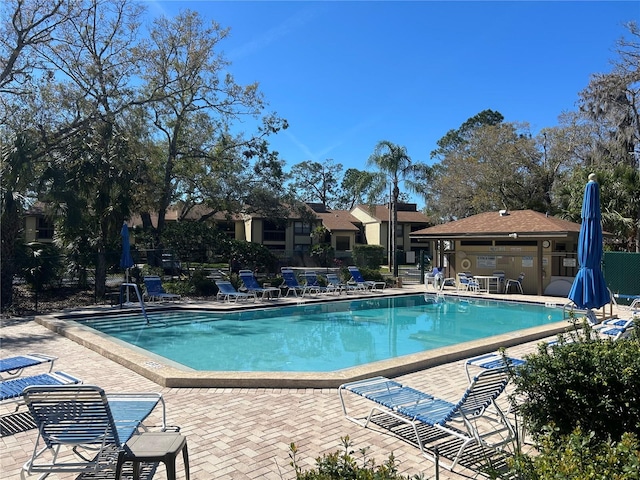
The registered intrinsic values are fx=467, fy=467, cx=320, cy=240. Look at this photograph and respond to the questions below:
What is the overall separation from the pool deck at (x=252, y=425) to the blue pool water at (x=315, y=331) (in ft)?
7.53

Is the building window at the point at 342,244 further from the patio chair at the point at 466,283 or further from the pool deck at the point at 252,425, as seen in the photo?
the pool deck at the point at 252,425

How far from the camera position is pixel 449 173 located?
33750 mm

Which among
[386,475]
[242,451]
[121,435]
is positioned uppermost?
[386,475]

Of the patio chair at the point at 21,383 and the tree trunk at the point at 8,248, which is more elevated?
the tree trunk at the point at 8,248

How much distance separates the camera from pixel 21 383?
5.16m

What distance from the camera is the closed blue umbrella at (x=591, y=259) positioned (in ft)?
30.4

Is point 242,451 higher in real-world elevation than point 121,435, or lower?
Answer: lower

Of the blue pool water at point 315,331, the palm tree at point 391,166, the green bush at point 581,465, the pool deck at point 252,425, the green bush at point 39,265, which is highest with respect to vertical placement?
the palm tree at point 391,166

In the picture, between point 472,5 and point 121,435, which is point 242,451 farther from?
point 472,5

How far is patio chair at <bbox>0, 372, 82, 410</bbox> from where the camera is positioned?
474 cm

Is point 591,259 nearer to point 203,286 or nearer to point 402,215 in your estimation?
point 203,286

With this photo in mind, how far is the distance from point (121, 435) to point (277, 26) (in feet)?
42.9

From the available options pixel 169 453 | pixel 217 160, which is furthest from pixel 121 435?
pixel 217 160

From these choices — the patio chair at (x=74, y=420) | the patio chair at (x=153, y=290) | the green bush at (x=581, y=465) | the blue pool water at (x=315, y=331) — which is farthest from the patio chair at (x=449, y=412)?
the patio chair at (x=153, y=290)
